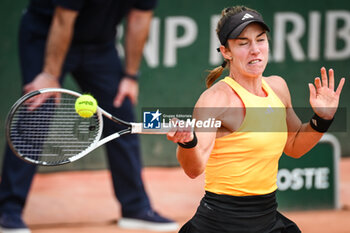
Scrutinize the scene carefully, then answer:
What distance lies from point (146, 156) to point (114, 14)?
2.25 meters

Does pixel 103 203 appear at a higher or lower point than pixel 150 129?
lower

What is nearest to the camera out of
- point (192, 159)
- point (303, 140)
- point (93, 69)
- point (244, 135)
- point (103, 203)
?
point (192, 159)

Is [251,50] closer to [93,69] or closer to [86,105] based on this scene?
[86,105]

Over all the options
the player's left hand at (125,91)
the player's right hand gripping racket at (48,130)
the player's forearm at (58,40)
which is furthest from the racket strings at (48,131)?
the player's left hand at (125,91)

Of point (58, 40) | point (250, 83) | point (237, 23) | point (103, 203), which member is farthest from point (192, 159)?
point (103, 203)

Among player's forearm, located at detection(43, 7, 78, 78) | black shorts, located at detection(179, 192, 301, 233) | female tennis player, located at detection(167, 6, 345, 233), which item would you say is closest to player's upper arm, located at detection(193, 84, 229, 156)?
female tennis player, located at detection(167, 6, 345, 233)

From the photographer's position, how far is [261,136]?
299cm

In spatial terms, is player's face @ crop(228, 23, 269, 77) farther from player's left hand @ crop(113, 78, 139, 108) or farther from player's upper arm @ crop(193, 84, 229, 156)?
player's left hand @ crop(113, 78, 139, 108)

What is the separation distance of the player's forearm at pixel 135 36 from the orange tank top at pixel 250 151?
2.25 metres

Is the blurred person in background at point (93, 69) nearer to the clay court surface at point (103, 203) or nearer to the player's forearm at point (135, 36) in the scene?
the player's forearm at point (135, 36)

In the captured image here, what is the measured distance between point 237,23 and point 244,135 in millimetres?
439

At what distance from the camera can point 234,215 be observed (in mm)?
3049

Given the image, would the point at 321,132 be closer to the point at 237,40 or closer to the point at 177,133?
the point at 237,40

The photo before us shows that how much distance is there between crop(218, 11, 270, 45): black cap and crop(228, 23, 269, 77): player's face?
0.02 m
